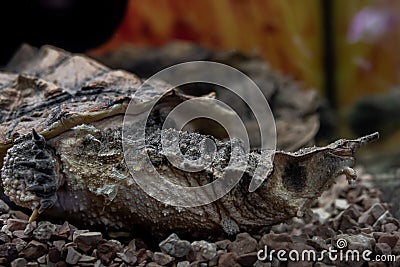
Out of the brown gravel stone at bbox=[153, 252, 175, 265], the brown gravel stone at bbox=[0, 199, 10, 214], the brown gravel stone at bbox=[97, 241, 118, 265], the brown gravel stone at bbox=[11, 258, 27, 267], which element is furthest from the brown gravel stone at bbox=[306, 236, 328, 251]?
the brown gravel stone at bbox=[0, 199, 10, 214]

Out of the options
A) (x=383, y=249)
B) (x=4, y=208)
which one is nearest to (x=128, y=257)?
(x=4, y=208)

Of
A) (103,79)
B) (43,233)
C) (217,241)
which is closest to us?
(43,233)

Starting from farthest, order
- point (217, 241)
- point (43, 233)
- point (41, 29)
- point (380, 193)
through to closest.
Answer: point (41, 29) → point (380, 193) → point (217, 241) → point (43, 233)

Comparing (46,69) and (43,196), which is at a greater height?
(46,69)

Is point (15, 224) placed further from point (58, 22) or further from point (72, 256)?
point (58, 22)

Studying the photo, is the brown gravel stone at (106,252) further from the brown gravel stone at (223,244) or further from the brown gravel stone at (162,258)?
the brown gravel stone at (223,244)

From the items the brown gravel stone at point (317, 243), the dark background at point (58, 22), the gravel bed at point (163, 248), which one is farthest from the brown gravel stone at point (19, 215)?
the dark background at point (58, 22)

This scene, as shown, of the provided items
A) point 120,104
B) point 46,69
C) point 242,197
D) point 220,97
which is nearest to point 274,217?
point 242,197

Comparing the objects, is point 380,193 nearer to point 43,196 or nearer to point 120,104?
point 120,104
